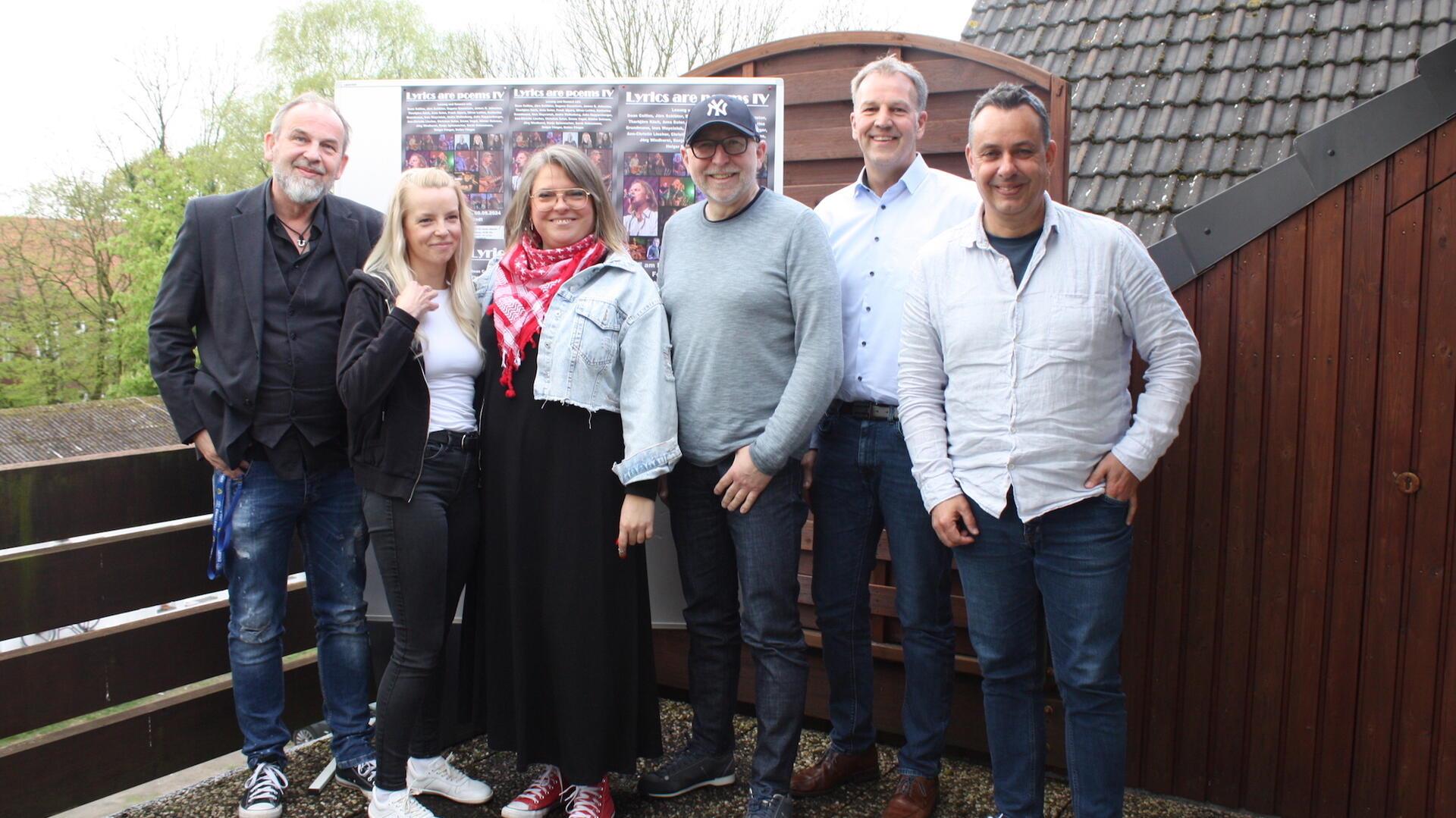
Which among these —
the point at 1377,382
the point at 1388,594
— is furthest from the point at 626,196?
the point at 1388,594

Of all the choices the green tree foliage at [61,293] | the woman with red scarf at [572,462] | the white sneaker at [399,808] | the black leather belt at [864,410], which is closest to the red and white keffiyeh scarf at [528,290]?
the woman with red scarf at [572,462]

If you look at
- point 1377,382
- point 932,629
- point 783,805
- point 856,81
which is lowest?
point 783,805

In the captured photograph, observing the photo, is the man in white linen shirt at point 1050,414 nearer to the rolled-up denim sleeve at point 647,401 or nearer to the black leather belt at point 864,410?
the black leather belt at point 864,410

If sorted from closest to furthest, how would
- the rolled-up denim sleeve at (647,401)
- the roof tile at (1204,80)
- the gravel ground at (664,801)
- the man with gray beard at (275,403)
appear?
1. the rolled-up denim sleeve at (647,401)
2. the man with gray beard at (275,403)
3. the gravel ground at (664,801)
4. the roof tile at (1204,80)

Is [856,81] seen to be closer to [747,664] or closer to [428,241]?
[428,241]

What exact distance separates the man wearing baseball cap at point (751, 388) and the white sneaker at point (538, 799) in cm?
57

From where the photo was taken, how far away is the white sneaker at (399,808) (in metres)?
2.69

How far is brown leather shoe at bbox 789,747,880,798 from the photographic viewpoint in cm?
300

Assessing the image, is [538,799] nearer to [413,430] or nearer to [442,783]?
[442,783]

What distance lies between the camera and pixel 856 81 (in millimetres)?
2857

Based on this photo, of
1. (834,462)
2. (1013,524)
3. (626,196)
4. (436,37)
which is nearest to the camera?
(1013,524)

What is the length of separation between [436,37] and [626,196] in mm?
29777

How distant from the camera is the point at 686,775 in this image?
9.78 ft

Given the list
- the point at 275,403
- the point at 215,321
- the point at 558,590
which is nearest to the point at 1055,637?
the point at 558,590
